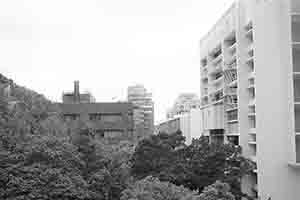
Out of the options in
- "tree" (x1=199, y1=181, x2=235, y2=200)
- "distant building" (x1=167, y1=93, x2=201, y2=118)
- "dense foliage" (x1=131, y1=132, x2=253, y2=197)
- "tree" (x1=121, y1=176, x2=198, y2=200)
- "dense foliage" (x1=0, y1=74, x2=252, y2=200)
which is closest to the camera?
"tree" (x1=121, y1=176, x2=198, y2=200)

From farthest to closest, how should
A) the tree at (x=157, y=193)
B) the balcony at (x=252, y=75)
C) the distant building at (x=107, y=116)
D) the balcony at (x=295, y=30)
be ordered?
the distant building at (x=107, y=116), the balcony at (x=252, y=75), the balcony at (x=295, y=30), the tree at (x=157, y=193)

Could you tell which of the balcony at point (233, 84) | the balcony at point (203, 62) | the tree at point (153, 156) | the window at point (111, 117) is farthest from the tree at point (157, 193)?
the window at point (111, 117)

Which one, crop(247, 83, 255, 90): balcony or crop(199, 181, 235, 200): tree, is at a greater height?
crop(247, 83, 255, 90): balcony

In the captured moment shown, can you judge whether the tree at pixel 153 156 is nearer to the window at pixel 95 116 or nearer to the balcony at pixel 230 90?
the balcony at pixel 230 90

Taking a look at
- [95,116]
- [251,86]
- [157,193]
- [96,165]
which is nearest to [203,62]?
[95,116]

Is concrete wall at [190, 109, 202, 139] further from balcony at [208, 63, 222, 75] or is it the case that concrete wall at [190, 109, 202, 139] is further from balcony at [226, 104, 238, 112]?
balcony at [226, 104, 238, 112]

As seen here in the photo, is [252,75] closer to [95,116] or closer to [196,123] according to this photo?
[196,123]

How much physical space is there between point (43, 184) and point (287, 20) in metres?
17.2

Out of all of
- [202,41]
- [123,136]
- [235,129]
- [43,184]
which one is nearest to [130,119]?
[123,136]

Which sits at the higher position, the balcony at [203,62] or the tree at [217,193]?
the balcony at [203,62]

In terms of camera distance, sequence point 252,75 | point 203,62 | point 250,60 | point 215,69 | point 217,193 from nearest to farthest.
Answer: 1. point 217,193
2. point 252,75
3. point 250,60
4. point 215,69
5. point 203,62

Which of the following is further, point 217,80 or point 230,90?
point 217,80

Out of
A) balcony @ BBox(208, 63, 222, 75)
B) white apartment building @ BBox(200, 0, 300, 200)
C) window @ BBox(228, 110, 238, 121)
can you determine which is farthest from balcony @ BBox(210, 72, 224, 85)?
white apartment building @ BBox(200, 0, 300, 200)

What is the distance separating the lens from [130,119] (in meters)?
40.8
